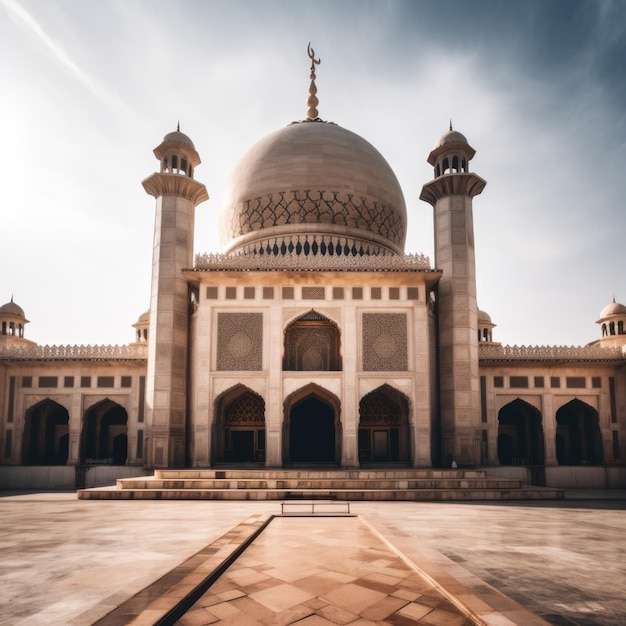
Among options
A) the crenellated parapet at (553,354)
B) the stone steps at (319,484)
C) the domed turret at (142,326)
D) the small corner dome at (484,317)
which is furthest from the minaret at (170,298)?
the small corner dome at (484,317)

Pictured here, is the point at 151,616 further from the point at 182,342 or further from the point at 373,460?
the point at 373,460

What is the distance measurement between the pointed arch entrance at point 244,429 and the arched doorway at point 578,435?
1091cm

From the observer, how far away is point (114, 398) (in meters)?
20.0

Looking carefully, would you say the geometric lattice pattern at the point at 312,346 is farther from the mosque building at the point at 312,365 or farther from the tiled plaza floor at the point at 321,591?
the tiled plaza floor at the point at 321,591

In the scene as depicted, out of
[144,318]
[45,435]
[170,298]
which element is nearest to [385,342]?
[170,298]

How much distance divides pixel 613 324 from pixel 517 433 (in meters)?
6.78

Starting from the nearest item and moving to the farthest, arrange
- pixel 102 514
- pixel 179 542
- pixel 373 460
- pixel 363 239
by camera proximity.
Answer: pixel 179 542
pixel 102 514
pixel 373 460
pixel 363 239

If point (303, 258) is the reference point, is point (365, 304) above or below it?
below

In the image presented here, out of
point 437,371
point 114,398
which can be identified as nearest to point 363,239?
point 437,371

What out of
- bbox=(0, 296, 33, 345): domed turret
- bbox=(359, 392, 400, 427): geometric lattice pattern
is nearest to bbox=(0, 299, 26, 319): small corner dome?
bbox=(0, 296, 33, 345): domed turret

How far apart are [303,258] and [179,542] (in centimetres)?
1276

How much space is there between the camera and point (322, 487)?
14062mm

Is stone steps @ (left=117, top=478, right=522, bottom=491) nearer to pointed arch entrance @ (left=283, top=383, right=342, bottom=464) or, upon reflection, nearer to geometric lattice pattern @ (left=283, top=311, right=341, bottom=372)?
geometric lattice pattern @ (left=283, top=311, right=341, bottom=372)

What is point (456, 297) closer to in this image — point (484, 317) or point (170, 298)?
point (170, 298)
